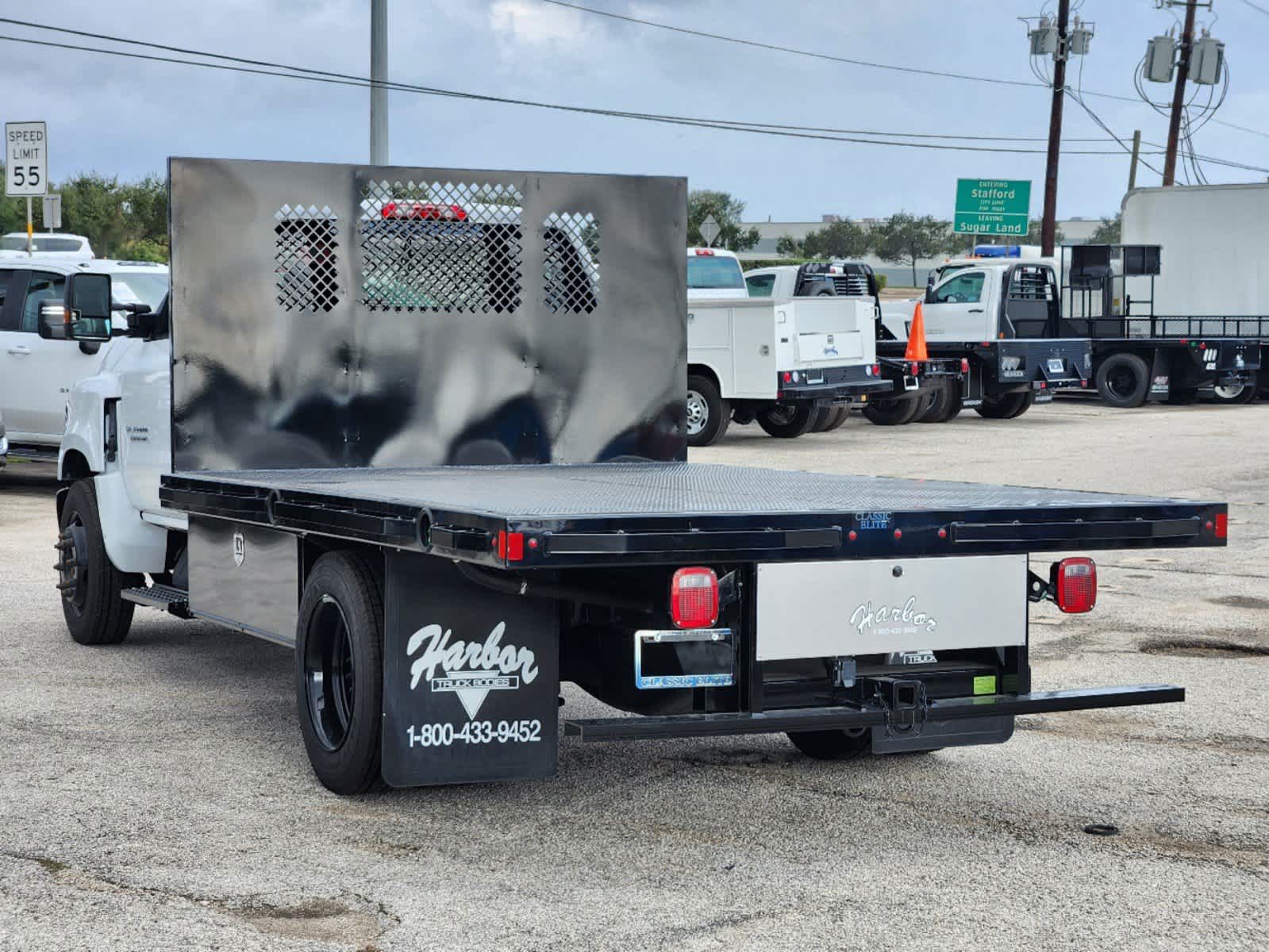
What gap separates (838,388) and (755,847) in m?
15.9

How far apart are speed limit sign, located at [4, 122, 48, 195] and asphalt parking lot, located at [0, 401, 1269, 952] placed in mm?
14653

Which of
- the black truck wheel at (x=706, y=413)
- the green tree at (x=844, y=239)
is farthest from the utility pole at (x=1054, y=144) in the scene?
the green tree at (x=844, y=239)

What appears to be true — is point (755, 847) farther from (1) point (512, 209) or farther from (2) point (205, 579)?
(1) point (512, 209)

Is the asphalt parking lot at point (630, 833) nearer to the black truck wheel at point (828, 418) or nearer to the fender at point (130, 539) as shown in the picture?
the fender at point (130, 539)

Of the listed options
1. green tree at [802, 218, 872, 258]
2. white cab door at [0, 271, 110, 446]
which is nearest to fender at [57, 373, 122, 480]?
white cab door at [0, 271, 110, 446]

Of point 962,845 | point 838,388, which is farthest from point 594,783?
point 838,388

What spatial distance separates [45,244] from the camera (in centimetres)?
3984

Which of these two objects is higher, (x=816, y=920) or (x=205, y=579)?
(x=205, y=579)

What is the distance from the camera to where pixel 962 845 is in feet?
17.5

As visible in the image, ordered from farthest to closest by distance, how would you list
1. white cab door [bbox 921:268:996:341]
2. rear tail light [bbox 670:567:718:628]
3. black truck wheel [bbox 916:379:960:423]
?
1. white cab door [bbox 921:268:996:341]
2. black truck wheel [bbox 916:379:960:423]
3. rear tail light [bbox 670:567:718:628]

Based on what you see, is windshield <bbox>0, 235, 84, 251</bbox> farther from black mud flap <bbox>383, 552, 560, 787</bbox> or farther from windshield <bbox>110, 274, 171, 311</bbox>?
black mud flap <bbox>383, 552, 560, 787</bbox>

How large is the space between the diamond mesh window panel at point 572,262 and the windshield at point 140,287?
26.0ft

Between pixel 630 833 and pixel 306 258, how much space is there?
3118 millimetres

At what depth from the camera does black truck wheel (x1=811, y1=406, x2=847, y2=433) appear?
75.2 ft
